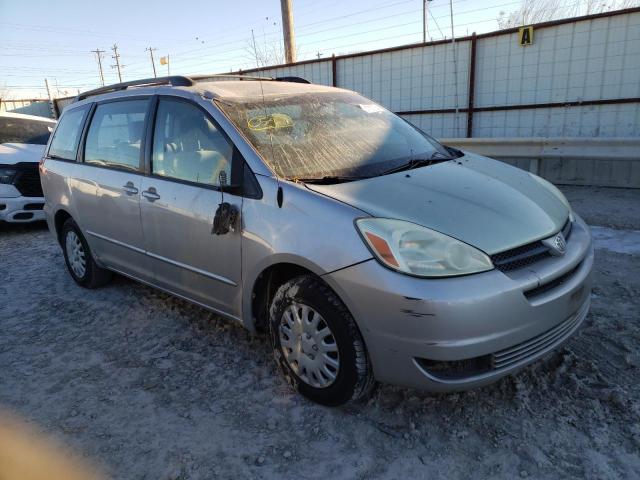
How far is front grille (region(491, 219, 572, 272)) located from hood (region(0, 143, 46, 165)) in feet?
22.6

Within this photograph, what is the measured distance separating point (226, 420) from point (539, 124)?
7.14 m

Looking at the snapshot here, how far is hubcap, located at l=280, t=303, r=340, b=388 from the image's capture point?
2428 mm

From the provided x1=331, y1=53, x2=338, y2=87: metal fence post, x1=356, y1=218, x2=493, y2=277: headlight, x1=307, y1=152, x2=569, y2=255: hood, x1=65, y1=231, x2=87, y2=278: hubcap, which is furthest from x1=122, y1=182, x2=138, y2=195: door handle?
x1=331, y1=53, x2=338, y2=87: metal fence post

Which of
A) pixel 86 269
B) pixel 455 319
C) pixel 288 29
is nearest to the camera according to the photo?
pixel 455 319

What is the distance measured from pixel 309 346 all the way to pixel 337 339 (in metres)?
0.23

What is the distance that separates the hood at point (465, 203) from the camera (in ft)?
7.34

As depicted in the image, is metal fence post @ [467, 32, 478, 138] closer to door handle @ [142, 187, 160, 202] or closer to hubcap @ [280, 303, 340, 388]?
door handle @ [142, 187, 160, 202]

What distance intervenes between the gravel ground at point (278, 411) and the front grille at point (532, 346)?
0.36 metres

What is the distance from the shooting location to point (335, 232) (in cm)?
225

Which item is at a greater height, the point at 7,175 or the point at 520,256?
the point at 520,256

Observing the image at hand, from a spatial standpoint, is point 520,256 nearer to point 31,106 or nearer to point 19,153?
point 19,153

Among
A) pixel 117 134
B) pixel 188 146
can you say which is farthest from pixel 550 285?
pixel 117 134

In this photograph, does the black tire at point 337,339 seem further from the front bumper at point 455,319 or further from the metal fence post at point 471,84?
the metal fence post at point 471,84

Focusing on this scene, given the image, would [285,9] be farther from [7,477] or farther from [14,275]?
[7,477]
